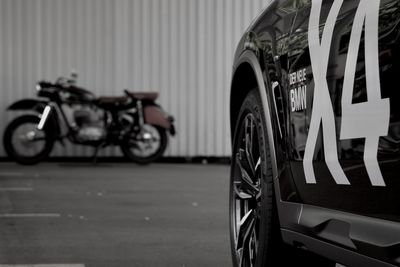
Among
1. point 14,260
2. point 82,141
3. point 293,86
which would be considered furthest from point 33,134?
point 293,86

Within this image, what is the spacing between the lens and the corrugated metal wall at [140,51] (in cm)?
1616

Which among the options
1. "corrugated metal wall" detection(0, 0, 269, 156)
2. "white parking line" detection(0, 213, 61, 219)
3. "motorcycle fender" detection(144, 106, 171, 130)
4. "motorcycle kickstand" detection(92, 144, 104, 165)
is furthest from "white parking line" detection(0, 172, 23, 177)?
"white parking line" detection(0, 213, 61, 219)

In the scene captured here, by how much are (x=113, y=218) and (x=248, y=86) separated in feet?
12.0

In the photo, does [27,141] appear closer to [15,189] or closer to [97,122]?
[97,122]

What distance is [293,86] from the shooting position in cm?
348

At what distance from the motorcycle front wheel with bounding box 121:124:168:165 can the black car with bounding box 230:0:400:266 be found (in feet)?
34.5

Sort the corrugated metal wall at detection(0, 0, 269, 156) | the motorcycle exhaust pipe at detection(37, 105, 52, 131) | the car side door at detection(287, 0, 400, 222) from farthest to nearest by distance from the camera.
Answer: the corrugated metal wall at detection(0, 0, 269, 156)
the motorcycle exhaust pipe at detection(37, 105, 52, 131)
the car side door at detection(287, 0, 400, 222)

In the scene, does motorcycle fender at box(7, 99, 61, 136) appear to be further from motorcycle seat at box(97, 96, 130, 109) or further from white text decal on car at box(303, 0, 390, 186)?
white text decal on car at box(303, 0, 390, 186)

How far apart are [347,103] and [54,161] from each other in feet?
43.9

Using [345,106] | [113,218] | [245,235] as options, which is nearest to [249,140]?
[245,235]

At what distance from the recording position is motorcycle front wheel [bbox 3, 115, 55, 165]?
1455 cm

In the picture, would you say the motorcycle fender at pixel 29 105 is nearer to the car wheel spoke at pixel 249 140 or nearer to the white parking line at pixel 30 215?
the white parking line at pixel 30 215

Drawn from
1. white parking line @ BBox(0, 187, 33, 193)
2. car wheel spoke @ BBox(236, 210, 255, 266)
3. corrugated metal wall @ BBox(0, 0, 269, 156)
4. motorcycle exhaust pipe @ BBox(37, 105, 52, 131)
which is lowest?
white parking line @ BBox(0, 187, 33, 193)

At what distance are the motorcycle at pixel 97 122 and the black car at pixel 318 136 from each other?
1042 cm
